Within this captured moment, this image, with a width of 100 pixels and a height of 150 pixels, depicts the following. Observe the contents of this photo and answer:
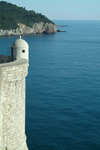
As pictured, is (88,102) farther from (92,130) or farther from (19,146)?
(19,146)

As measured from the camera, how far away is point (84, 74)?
Answer: 65438mm

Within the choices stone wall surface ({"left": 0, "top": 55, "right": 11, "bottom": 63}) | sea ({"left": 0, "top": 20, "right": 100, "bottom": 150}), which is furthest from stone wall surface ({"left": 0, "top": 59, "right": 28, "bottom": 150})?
sea ({"left": 0, "top": 20, "right": 100, "bottom": 150})

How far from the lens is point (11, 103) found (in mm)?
17641

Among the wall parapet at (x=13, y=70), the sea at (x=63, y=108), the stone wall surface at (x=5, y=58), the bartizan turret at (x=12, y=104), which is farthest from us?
the sea at (x=63, y=108)

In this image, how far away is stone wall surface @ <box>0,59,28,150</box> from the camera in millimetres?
17016

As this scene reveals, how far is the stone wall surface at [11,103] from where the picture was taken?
17.0 m

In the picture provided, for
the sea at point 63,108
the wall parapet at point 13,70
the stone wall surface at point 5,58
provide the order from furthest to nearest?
the sea at point 63,108 → the stone wall surface at point 5,58 → the wall parapet at point 13,70

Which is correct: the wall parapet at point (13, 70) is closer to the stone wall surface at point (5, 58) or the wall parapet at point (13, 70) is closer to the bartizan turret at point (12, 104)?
the bartizan turret at point (12, 104)

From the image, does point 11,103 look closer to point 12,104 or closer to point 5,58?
point 12,104

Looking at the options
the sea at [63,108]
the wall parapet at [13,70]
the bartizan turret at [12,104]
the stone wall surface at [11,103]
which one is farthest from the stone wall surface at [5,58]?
the sea at [63,108]

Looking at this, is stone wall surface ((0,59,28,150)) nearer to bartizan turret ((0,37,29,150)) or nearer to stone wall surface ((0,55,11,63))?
bartizan turret ((0,37,29,150))

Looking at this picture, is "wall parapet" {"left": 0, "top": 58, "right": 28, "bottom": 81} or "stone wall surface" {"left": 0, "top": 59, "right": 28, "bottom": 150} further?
"stone wall surface" {"left": 0, "top": 59, "right": 28, "bottom": 150}

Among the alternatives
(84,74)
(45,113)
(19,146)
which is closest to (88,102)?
(45,113)

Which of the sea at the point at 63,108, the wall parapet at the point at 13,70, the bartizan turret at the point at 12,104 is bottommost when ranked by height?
the sea at the point at 63,108
